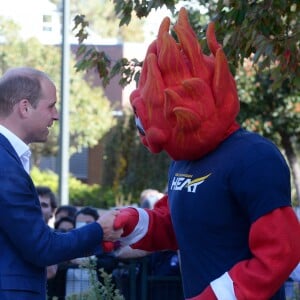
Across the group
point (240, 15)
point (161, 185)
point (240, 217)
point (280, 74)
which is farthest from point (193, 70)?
point (161, 185)

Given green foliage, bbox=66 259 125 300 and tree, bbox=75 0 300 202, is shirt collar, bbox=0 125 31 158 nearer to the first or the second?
green foliage, bbox=66 259 125 300

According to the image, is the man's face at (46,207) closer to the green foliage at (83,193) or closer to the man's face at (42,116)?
the man's face at (42,116)

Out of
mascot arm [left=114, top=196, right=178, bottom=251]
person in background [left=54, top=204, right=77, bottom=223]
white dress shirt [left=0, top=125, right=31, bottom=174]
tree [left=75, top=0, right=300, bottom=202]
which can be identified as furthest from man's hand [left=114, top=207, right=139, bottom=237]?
person in background [left=54, top=204, right=77, bottom=223]

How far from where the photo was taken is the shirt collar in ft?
13.4

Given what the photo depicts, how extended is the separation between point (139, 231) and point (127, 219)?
0.12 meters

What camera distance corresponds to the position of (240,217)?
157 inches

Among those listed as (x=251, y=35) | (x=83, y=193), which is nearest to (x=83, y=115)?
(x=83, y=193)

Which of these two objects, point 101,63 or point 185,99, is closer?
point 185,99

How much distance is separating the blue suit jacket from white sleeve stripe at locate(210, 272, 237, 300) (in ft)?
2.01

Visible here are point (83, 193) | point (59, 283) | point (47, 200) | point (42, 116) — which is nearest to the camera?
point (42, 116)

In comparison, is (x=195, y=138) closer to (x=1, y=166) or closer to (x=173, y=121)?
(x=173, y=121)

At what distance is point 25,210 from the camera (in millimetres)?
3938

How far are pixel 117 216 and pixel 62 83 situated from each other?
34.9ft

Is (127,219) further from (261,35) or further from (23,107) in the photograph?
(261,35)
